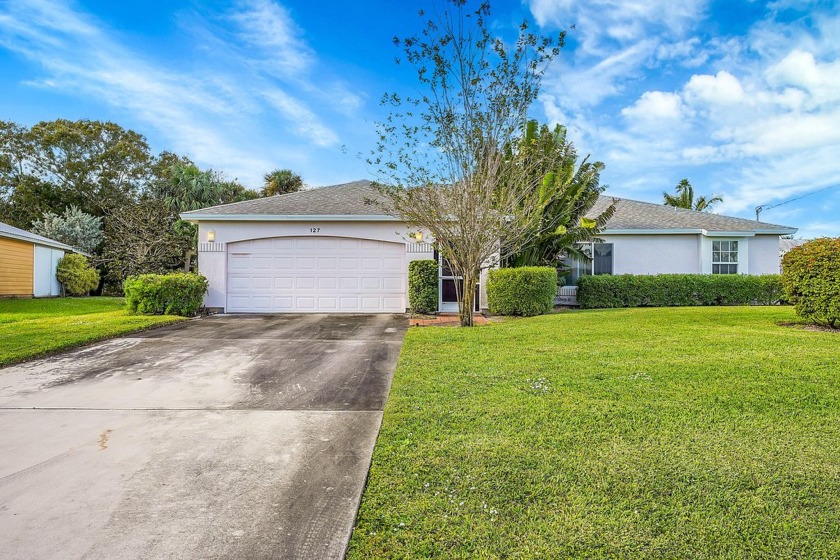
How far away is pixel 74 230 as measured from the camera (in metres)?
24.6

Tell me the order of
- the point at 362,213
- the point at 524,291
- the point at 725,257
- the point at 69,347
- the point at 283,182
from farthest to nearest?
1. the point at 283,182
2. the point at 725,257
3. the point at 362,213
4. the point at 524,291
5. the point at 69,347

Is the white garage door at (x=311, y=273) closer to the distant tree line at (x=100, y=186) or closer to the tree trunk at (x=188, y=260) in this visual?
the distant tree line at (x=100, y=186)

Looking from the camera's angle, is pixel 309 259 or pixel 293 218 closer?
pixel 293 218

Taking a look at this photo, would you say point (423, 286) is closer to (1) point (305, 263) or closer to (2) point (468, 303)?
(2) point (468, 303)

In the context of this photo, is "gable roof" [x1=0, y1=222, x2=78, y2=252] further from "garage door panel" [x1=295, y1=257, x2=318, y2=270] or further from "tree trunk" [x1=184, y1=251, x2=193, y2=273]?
"garage door panel" [x1=295, y1=257, x2=318, y2=270]

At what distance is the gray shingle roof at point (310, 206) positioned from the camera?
43.0 feet

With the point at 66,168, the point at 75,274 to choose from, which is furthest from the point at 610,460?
the point at 66,168

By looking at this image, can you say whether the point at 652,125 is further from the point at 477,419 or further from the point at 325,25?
the point at 477,419

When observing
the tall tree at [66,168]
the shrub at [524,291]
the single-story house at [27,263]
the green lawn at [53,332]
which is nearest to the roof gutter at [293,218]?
the green lawn at [53,332]

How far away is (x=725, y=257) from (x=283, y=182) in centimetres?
2432

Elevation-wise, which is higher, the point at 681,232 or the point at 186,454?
the point at 681,232

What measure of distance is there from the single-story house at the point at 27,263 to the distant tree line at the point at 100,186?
6.98ft

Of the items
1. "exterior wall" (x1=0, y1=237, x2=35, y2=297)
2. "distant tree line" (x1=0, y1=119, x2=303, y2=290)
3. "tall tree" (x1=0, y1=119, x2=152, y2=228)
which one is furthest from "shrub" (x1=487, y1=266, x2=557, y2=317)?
"tall tree" (x1=0, y1=119, x2=152, y2=228)

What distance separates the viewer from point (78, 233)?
2467 cm
